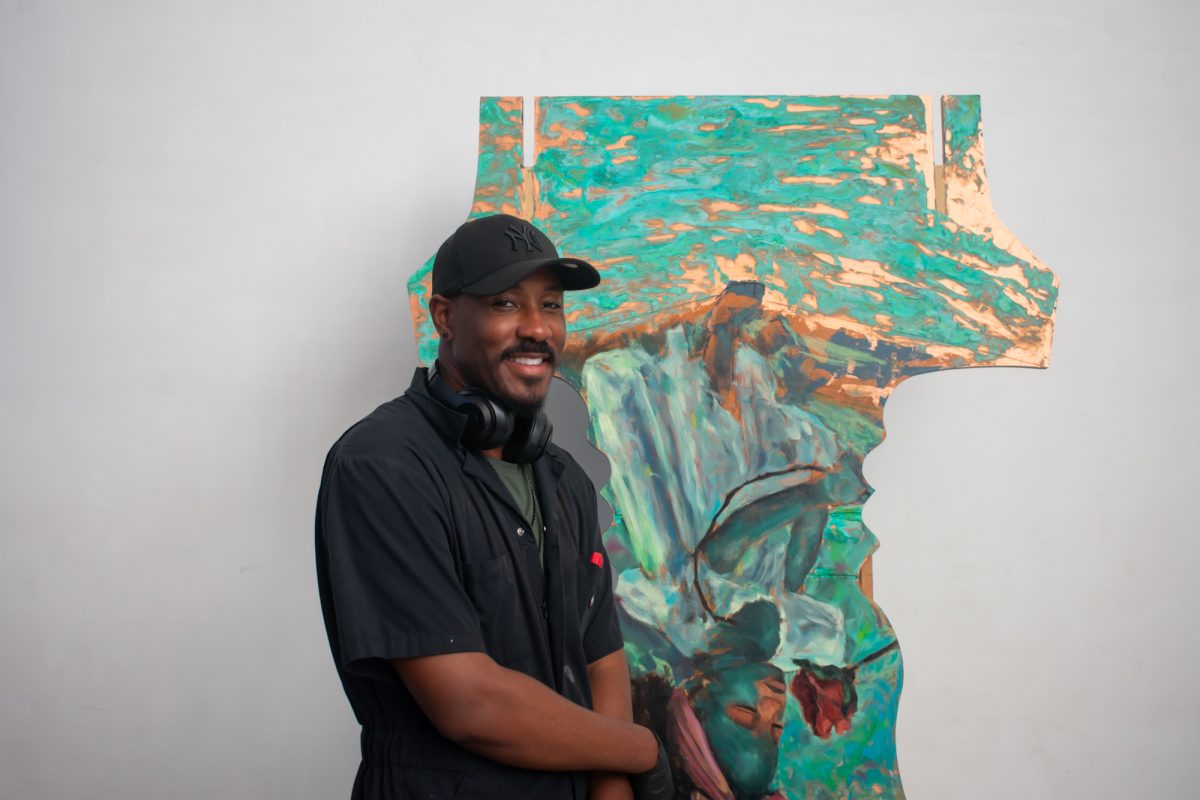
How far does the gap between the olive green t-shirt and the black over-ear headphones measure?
0.02 metres

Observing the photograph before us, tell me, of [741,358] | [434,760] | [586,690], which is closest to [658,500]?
[741,358]

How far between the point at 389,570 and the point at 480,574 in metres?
0.16

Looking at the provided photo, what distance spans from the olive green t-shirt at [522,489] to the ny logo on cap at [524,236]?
1.13ft

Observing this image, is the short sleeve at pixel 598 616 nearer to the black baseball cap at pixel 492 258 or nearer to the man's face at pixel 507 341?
the man's face at pixel 507 341

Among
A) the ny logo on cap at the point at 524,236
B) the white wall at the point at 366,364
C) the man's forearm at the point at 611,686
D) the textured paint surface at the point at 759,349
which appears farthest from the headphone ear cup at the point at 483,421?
the white wall at the point at 366,364

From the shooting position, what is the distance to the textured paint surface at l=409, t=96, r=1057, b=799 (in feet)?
7.11

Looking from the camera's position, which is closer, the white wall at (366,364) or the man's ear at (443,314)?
the man's ear at (443,314)

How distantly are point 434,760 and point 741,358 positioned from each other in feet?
3.73

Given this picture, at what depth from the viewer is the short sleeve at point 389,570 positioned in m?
1.38

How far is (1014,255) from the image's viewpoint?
2.28m

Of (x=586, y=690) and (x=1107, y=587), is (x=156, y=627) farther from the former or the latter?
(x=1107, y=587)

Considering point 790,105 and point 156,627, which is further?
point 156,627

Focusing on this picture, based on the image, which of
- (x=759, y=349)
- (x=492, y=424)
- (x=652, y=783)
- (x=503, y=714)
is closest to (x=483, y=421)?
(x=492, y=424)

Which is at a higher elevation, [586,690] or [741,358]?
[741,358]
